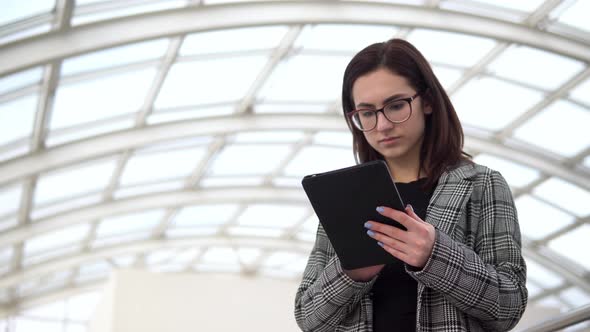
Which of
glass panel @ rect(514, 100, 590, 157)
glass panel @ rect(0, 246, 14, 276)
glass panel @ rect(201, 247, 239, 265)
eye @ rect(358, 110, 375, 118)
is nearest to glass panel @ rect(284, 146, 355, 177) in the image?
glass panel @ rect(514, 100, 590, 157)

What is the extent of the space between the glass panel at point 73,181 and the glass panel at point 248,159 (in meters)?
3.94

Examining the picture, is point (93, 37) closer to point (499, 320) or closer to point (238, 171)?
point (238, 171)

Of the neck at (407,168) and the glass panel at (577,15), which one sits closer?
the neck at (407,168)

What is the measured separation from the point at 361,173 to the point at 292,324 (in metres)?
17.7

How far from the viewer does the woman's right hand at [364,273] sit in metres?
2.33

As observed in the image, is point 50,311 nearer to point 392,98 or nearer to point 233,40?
point 233,40

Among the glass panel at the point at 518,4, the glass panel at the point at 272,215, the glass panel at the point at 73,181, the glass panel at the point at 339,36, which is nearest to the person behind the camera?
the glass panel at the point at 518,4

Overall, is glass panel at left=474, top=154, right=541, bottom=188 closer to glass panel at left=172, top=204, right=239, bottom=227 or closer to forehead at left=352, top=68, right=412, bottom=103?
glass panel at left=172, top=204, right=239, bottom=227

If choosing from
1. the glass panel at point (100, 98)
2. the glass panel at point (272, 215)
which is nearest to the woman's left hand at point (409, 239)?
the glass panel at point (100, 98)

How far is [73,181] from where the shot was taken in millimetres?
24484

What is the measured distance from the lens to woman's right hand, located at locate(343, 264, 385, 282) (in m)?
2.33

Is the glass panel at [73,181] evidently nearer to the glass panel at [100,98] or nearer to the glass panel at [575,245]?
the glass panel at [100,98]

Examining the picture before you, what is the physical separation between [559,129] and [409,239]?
71.7 feet

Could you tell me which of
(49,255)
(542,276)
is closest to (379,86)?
(49,255)
